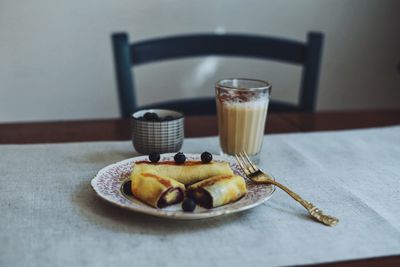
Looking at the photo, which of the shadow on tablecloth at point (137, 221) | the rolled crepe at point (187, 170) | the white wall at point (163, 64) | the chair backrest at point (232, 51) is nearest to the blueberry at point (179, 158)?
the rolled crepe at point (187, 170)

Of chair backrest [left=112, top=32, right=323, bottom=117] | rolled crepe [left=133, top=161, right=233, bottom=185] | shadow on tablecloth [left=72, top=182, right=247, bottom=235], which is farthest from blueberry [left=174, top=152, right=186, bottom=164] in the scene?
chair backrest [left=112, top=32, right=323, bottom=117]

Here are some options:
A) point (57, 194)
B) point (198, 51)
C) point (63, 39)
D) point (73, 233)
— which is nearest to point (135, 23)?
point (63, 39)

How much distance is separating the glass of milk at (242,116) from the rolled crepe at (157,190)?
241 millimetres

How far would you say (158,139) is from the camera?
941mm

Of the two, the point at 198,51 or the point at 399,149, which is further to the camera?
the point at 198,51

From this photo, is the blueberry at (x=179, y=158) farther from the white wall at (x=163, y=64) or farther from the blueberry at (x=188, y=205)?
the white wall at (x=163, y=64)

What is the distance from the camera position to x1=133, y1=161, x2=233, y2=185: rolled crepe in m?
0.77

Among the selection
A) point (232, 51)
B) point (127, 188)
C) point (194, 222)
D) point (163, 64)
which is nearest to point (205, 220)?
point (194, 222)

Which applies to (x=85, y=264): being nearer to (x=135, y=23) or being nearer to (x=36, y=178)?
(x=36, y=178)

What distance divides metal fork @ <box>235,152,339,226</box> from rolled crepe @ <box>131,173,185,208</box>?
0.13m

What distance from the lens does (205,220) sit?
27.5 inches

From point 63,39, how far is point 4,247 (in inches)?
54.0

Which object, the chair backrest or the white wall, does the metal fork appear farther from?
the white wall

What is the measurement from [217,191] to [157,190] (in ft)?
0.26
